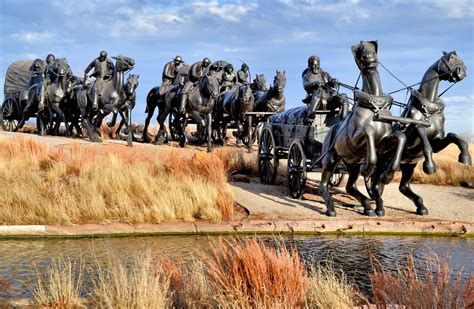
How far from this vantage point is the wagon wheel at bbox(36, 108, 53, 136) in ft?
78.0

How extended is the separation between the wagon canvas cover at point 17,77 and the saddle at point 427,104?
20.1m

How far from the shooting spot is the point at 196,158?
12766mm

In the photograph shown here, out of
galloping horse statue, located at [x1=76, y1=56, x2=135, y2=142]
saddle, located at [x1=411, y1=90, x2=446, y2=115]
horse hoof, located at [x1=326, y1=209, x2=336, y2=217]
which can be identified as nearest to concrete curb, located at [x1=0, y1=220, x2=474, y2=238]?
horse hoof, located at [x1=326, y1=209, x2=336, y2=217]

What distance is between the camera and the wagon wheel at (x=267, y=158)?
1441 cm

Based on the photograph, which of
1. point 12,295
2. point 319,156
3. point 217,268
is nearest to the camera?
point 217,268

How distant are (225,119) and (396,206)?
496 inches

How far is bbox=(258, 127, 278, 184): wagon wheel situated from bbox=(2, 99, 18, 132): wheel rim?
15393 millimetres

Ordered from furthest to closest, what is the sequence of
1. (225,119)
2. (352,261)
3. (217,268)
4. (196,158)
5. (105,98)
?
1. (225,119)
2. (105,98)
3. (196,158)
4. (352,261)
5. (217,268)

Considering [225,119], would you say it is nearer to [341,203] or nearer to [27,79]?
[27,79]

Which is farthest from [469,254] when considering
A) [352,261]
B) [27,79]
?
[27,79]

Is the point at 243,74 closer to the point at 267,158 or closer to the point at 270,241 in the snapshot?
the point at 267,158

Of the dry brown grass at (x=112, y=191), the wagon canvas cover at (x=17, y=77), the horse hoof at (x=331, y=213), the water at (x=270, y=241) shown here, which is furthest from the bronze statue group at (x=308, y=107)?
the dry brown grass at (x=112, y=191)

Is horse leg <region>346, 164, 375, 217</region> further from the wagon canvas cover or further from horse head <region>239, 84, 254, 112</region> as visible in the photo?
the wagon canvas cover

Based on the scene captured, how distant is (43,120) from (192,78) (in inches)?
299
